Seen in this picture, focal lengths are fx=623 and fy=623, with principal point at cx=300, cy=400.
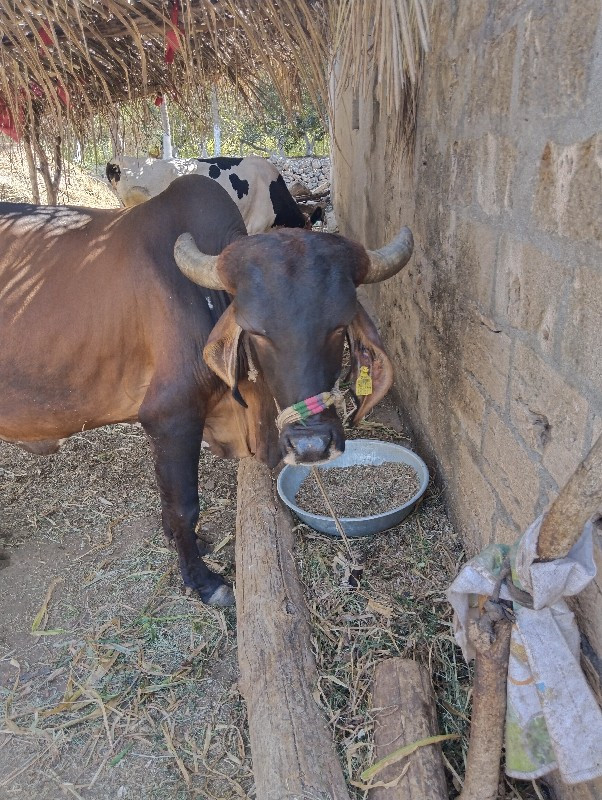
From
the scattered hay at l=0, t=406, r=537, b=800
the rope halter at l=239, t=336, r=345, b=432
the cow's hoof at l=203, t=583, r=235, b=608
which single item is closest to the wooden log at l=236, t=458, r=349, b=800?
the scattered hay at l=0, t=406, r=537, b=800

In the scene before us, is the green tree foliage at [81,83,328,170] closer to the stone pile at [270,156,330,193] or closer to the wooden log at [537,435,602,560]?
the wooden log at [537,435,602,560]

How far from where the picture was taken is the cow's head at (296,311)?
7.26 feet

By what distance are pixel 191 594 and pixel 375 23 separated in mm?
2739

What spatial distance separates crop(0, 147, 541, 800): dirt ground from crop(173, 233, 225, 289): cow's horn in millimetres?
1311

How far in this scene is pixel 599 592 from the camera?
1.59m

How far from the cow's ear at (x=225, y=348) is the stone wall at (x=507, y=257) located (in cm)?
98

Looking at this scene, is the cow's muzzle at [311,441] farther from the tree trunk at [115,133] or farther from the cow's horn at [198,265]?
the tree trunk at [115,133]

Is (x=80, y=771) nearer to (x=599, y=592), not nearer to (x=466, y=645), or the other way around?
(x=466, y=645)

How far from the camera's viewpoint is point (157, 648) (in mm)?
2738

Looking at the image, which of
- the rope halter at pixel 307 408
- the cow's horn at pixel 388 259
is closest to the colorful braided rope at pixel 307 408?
the rope halter at pixel 307 408

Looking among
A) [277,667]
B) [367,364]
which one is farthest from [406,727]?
[367,364]

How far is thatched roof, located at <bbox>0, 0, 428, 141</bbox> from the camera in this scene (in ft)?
9.21

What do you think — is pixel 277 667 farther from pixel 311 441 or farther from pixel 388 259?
pixel 388 259

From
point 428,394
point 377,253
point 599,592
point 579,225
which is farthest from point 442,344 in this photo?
point 599,592
